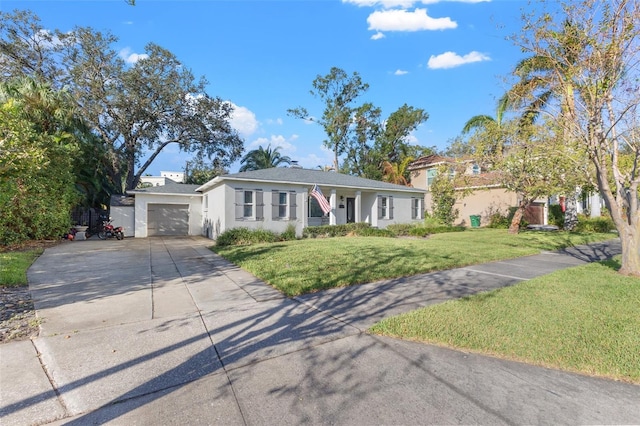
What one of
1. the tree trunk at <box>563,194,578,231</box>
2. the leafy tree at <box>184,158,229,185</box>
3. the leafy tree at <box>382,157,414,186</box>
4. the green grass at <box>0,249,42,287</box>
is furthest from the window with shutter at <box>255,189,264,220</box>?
the tree trunk at <box>563,194,578,231</box>

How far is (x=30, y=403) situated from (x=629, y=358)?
545 cm

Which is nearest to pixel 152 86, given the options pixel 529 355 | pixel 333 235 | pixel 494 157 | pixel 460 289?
pixel 333 235

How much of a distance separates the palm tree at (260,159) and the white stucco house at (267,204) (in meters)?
12.5

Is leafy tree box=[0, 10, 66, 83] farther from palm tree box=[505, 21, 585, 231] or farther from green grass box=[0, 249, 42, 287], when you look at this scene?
palm tree box=[505, 21, 585, 231]

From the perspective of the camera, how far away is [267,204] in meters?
14.5

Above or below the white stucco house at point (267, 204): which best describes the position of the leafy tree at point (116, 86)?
above

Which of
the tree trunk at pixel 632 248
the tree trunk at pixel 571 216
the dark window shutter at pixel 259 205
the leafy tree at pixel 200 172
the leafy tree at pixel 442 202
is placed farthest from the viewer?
the leafy tree at pixel 200 172

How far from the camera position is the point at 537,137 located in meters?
12.3

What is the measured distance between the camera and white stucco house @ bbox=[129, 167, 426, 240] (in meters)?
14.0

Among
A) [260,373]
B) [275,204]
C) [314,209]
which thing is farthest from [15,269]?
[314,209]

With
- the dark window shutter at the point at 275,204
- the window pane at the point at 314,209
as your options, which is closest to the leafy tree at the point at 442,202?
the window pane at the point at 314,209

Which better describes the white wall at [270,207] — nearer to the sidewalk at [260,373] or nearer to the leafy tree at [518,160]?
the leafy tree at [518,160]

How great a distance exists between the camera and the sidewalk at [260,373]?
231 cm

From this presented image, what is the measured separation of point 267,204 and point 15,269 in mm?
8999
